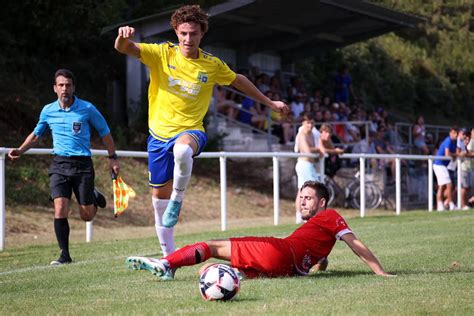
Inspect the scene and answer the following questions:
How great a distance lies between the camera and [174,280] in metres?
8.58

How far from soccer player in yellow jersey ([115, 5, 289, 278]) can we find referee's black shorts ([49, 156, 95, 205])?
1.90 m

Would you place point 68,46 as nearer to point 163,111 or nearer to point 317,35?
point 317,35

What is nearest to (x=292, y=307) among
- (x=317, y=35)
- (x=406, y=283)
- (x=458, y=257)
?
(x=406, y=283)

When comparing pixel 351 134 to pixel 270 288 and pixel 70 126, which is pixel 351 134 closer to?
pixel 70 126

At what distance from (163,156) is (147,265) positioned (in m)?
1.63

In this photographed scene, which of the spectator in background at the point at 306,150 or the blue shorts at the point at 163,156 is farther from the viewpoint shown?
the spectator in background at the point at 306,150

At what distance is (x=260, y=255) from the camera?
26.9ft

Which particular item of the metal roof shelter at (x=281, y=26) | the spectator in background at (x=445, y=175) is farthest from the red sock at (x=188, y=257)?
the metal roof shelter at (x=281, y=26)

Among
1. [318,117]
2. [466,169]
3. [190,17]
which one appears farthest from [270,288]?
[318,117]

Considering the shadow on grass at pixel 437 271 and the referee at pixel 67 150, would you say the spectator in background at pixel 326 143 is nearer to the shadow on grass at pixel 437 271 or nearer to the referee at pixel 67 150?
the referee at pixel 67 150

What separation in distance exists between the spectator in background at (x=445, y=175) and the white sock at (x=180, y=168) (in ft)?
49.8

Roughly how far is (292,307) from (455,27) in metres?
47.2

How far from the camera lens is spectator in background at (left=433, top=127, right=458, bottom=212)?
23.2m

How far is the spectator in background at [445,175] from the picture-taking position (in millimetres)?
23234
